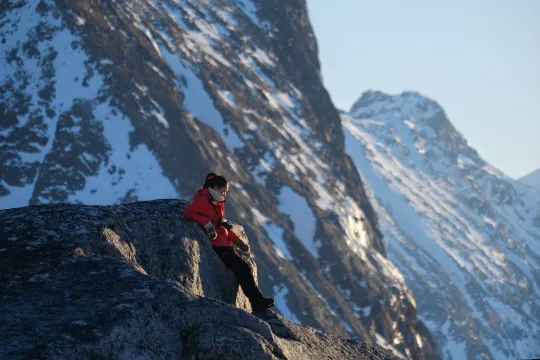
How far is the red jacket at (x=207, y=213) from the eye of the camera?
42.1 feet

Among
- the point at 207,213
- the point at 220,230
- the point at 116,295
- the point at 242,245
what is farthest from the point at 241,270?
the point at 116,295

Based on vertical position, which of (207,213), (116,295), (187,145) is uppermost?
(187,145)

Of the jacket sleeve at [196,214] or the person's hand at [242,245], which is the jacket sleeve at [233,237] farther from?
the jacket sleeve at [196,214]

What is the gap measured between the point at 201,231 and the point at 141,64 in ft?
408

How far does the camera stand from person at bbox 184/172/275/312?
41.6ft

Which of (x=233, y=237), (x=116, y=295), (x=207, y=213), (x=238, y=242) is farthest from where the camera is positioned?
(x=238, y=242)

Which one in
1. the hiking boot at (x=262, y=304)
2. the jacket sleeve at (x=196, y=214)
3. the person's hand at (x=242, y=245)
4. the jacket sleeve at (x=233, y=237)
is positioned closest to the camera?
the hiking boot at (x=262, y=304)

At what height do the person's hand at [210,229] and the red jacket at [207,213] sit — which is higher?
the red jacket at [207,213]

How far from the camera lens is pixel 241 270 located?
12.8m

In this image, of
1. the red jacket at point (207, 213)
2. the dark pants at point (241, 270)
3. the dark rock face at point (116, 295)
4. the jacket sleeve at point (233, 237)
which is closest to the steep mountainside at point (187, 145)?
the jacket sleeve at point (233, 237)

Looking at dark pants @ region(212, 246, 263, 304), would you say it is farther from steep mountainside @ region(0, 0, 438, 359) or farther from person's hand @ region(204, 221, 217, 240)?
steep mountainside @ region(0, 0, 438, 359)

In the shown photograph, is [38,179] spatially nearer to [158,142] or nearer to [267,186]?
[158,142]

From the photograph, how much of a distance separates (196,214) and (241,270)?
1132 mm

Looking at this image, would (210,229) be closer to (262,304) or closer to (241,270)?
(241,270)
